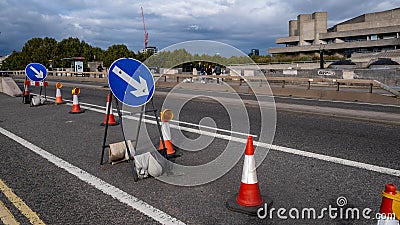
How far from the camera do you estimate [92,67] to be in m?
61.6

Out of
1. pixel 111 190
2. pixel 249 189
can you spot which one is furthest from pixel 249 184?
pixel 111 190

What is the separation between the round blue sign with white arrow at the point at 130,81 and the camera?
511 cm

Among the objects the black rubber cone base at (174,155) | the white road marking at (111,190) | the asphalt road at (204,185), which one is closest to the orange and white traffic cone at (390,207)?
the asphalt road at (204,185)

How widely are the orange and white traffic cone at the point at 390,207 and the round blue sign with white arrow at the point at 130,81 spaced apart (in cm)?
351

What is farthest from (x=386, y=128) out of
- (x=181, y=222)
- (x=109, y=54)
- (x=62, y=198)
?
(x=109, y=54)

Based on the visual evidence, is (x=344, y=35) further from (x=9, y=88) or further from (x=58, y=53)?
(x=58, y=53)

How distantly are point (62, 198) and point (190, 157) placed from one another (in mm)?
2456

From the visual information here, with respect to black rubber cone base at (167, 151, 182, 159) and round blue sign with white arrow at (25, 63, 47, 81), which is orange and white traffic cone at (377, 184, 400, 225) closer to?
black rubber cone base at (167, 151, 182, 159)

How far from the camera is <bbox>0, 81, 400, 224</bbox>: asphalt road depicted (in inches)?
157

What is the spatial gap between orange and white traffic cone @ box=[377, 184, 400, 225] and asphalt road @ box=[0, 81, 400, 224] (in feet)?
2.72

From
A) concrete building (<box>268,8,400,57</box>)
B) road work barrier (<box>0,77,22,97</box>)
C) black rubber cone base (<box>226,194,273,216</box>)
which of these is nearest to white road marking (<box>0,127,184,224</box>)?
black rubber cone base (<box>226,194,273,216</box>)

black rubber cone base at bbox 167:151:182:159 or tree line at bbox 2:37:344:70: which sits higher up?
tree line at bbox 2:37:344:70

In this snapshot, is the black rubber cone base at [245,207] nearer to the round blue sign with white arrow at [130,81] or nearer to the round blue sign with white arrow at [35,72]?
the round blue sign with white arrow at [130,81]

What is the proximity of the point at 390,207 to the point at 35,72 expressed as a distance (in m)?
14.5
